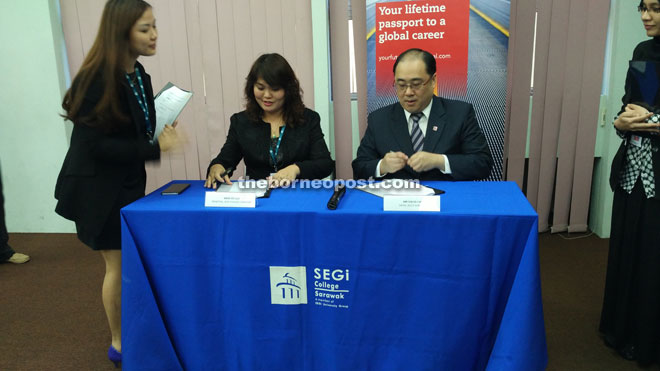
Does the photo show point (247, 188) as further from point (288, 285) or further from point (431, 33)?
point (431, 33)

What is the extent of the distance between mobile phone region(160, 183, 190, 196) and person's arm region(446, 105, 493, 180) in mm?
1081

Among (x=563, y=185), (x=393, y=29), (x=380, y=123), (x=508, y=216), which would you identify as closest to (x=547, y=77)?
(x=563, y=185)

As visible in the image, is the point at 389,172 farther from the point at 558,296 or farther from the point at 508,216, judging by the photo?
the point at 558,296

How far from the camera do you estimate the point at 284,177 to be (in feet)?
6.15

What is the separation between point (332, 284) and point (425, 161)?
25.2 inches

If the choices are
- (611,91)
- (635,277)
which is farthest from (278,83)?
(611,91)

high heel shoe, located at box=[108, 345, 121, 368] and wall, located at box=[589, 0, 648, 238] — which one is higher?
wall, located at box=[589, 0, 648, 238]

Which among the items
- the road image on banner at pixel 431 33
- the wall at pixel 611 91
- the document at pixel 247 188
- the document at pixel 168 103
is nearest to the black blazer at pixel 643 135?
the road image on banner at pixel 431 33

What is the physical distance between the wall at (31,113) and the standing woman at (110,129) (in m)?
2.42

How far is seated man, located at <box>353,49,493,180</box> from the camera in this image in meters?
1.95

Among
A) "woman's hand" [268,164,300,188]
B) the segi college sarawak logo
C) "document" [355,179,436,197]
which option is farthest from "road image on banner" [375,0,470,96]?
the segi college sarawak logo

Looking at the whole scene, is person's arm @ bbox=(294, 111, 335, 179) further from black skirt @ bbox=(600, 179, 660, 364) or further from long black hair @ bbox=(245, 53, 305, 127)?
black skirt @ bbox=(600, 179, 660, 364)

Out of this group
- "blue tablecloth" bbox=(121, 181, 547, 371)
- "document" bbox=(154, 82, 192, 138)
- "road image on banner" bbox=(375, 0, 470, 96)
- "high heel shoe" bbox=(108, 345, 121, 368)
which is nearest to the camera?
"blue tablecloth" bbox=(121, 181, 547, 371)

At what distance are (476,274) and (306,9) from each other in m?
2.58
